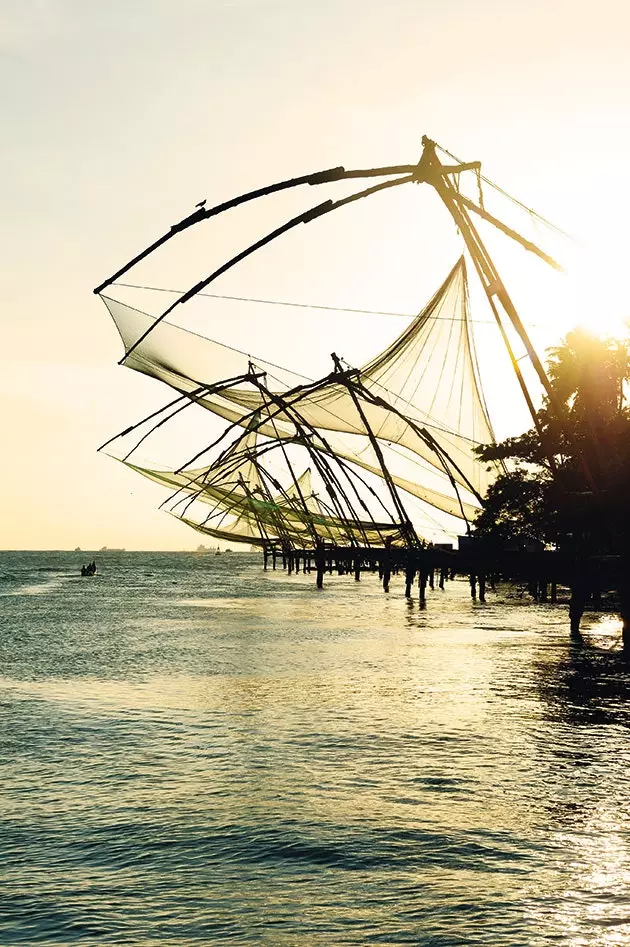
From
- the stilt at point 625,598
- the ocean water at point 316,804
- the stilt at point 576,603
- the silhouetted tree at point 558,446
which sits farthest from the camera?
the silhouetted tree at point 558,446

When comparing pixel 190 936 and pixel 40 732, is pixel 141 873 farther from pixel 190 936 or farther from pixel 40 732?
pixel 40 732

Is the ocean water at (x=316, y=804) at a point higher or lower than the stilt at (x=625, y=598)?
lower

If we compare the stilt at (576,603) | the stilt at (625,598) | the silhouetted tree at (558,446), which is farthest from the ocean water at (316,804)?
the silhouetted tree at (558,446)

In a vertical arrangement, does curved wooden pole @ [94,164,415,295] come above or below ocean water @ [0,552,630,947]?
above

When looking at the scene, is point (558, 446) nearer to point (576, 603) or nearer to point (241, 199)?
point (576, 603)

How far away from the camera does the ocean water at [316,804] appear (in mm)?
4750

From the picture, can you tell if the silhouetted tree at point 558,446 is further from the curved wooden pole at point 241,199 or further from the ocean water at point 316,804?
the curved wooden pole at point 241,199

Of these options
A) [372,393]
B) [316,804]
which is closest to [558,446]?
[372,393]

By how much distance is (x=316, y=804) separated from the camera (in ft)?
22.5

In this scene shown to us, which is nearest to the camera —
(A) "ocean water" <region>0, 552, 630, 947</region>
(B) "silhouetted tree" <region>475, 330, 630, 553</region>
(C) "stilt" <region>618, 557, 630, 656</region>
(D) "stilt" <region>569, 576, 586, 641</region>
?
(A) "ocean water" <region>0, 552, 630, 947</region>

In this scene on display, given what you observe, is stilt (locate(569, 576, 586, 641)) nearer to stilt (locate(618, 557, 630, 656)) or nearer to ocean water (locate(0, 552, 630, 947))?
stilt (locate(618, 557, 630, 656))

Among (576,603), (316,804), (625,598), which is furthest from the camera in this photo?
(576,603)

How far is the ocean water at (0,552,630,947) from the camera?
4.75m

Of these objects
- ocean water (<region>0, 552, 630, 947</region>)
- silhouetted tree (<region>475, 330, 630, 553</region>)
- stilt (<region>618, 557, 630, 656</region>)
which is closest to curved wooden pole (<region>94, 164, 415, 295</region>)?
ocean water (<region>0, 552, 630, 947</region>)
